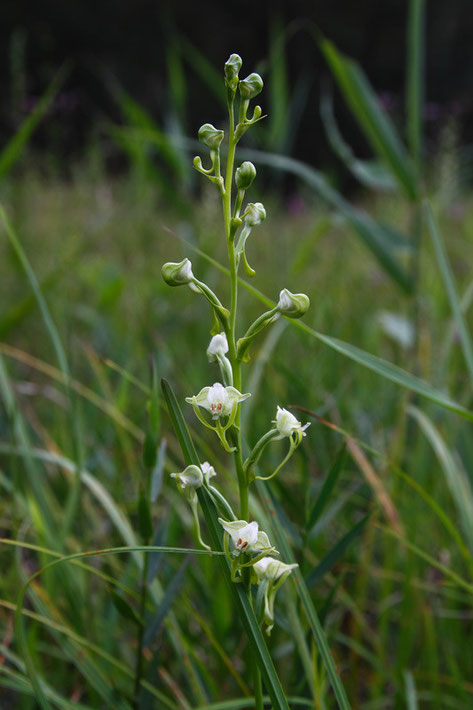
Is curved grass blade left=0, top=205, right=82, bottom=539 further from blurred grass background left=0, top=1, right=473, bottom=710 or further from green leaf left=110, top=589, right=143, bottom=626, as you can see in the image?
green leaf left=110, top=589, right=143, bottom=626

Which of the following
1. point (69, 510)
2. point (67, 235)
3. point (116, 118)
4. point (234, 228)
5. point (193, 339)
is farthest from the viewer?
point (116, 118)

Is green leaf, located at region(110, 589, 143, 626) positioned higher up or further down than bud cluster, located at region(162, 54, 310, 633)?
further down

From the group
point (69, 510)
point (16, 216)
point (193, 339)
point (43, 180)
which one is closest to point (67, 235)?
point (16, 216)

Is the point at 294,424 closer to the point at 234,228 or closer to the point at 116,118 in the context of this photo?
the point at 234,228

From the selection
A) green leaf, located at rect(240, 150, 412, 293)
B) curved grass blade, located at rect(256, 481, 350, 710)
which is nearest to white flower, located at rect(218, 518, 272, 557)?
curved grass blade, located at rect(256, 481, 350, 710)

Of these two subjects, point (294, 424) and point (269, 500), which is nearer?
point (294, 424)

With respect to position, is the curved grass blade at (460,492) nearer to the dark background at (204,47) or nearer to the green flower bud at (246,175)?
the green flower bud at (246,175)
